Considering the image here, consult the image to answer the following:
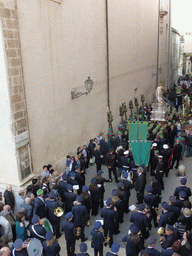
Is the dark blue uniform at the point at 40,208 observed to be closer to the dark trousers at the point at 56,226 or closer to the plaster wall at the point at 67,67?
the dark trousers at the point at 56,226

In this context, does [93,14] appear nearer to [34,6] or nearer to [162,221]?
[34,6]

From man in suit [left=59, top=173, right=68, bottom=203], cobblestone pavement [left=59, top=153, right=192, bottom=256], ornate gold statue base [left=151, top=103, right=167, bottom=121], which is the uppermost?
ornate gold statue base [left=151, top=103, right=167, bottom=121]

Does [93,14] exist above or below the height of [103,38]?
above

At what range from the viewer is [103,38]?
42.6 feet

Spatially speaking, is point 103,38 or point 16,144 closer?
point 16,144

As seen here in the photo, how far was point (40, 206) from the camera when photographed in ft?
21.2

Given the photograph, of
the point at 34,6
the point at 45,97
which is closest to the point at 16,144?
the point at 45,97

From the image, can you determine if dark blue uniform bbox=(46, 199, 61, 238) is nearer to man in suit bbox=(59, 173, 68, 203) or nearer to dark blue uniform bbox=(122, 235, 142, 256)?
man in suit bbox=(59, 173, 68, 203)

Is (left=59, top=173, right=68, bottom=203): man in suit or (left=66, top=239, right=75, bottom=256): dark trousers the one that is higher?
(left=59, top=173, right=68, bottom=203): man in suit

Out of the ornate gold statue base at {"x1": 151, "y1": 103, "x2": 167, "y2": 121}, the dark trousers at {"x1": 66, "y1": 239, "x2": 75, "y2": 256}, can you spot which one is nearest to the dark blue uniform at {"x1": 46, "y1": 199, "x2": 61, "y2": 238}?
the dark trousers at {"x1": 66, "y1": 239, "x2": 75, "y2": 256}

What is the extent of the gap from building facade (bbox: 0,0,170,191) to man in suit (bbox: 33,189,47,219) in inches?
62.3

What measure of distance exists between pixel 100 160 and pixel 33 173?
9.03 ft

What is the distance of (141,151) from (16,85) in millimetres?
4646

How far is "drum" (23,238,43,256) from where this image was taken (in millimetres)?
5059
